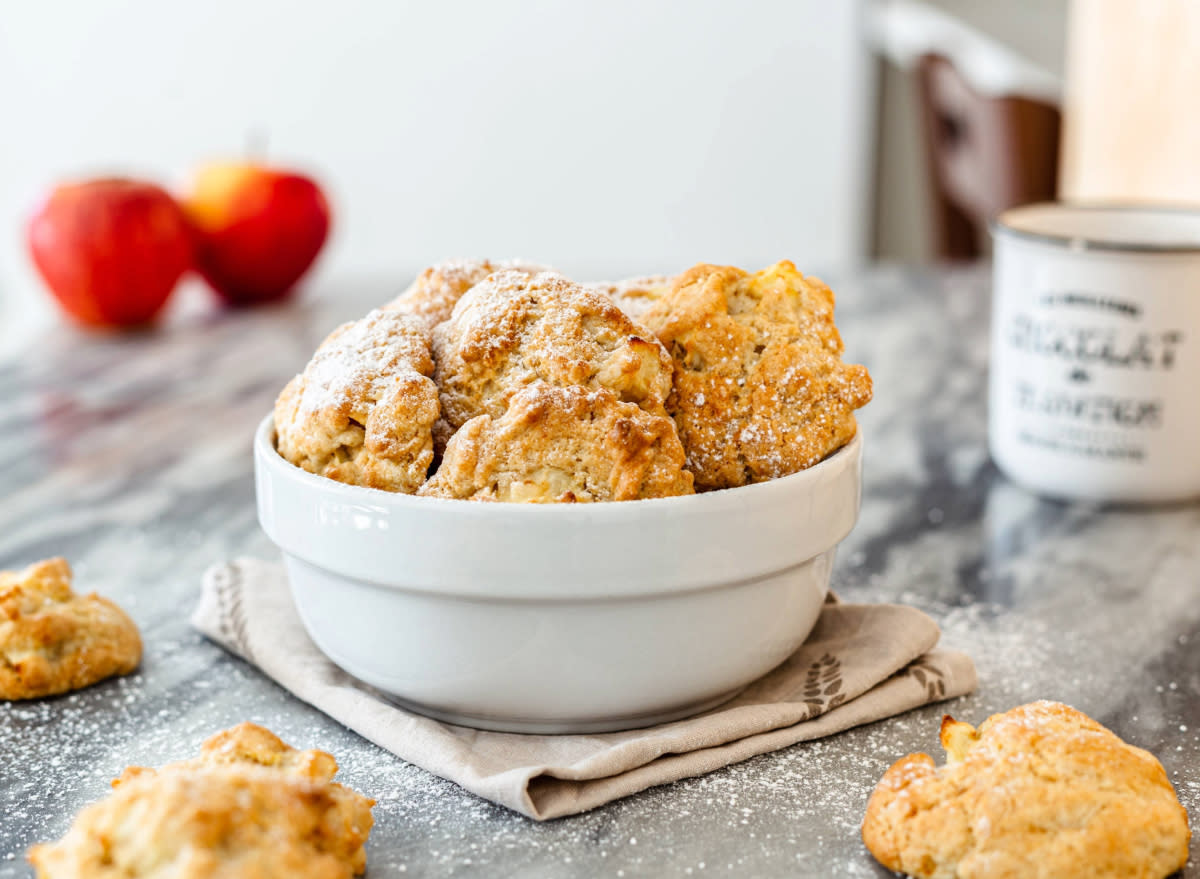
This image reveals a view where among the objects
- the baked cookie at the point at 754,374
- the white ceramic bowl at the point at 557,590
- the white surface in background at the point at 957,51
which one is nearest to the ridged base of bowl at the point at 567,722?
the white ceramic bowl at the point at 557,590

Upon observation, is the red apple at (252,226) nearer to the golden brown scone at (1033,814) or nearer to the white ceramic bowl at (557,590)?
the white ceramic bowl at (557,590)

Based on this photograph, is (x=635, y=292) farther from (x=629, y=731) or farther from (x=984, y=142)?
(x=984, y=142)

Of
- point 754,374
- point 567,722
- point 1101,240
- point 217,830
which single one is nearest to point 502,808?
point 567,722

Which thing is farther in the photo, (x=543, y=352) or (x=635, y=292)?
(x=635, y=292)

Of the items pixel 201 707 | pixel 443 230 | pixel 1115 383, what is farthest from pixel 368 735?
pixel 443 230

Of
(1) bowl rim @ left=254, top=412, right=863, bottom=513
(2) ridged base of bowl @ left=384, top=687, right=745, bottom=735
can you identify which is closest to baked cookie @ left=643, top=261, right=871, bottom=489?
(1) bowl rim @ left=254, top=412, right=863, bottom=513

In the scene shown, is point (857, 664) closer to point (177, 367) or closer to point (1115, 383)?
point (1115, 383)
